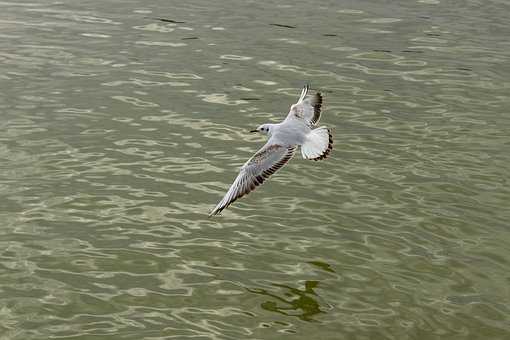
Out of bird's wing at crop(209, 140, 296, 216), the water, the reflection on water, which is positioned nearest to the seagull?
bird's wing at crop(209, 140, 296, 216)

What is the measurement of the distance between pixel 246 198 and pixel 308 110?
1.91m

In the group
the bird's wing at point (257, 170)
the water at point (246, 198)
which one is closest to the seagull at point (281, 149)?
the bird's wing at point (257, 170)

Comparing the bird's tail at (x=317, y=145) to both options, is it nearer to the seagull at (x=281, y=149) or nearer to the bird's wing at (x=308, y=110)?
the seagull at (x=281, y=149)

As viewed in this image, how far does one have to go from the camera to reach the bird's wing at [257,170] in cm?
1143

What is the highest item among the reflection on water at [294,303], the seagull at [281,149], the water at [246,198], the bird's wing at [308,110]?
the bird's wing at [308,110]

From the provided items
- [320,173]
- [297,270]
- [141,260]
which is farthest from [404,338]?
[320,173]

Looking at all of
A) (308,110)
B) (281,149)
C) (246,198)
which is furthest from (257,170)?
(246,198)

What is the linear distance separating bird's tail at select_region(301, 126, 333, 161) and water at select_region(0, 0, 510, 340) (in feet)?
4.78

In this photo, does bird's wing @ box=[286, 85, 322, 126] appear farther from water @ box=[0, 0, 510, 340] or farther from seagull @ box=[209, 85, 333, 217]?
water @ box=[0, 0, 510, 340]

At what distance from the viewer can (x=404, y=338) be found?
33.1 feet

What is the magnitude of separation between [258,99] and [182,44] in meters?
5.14

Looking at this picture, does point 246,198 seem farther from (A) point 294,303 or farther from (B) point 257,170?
(A) point 294,303

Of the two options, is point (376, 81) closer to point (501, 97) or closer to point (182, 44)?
point (501, 97)

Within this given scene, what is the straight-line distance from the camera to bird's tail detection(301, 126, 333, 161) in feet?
37.6
